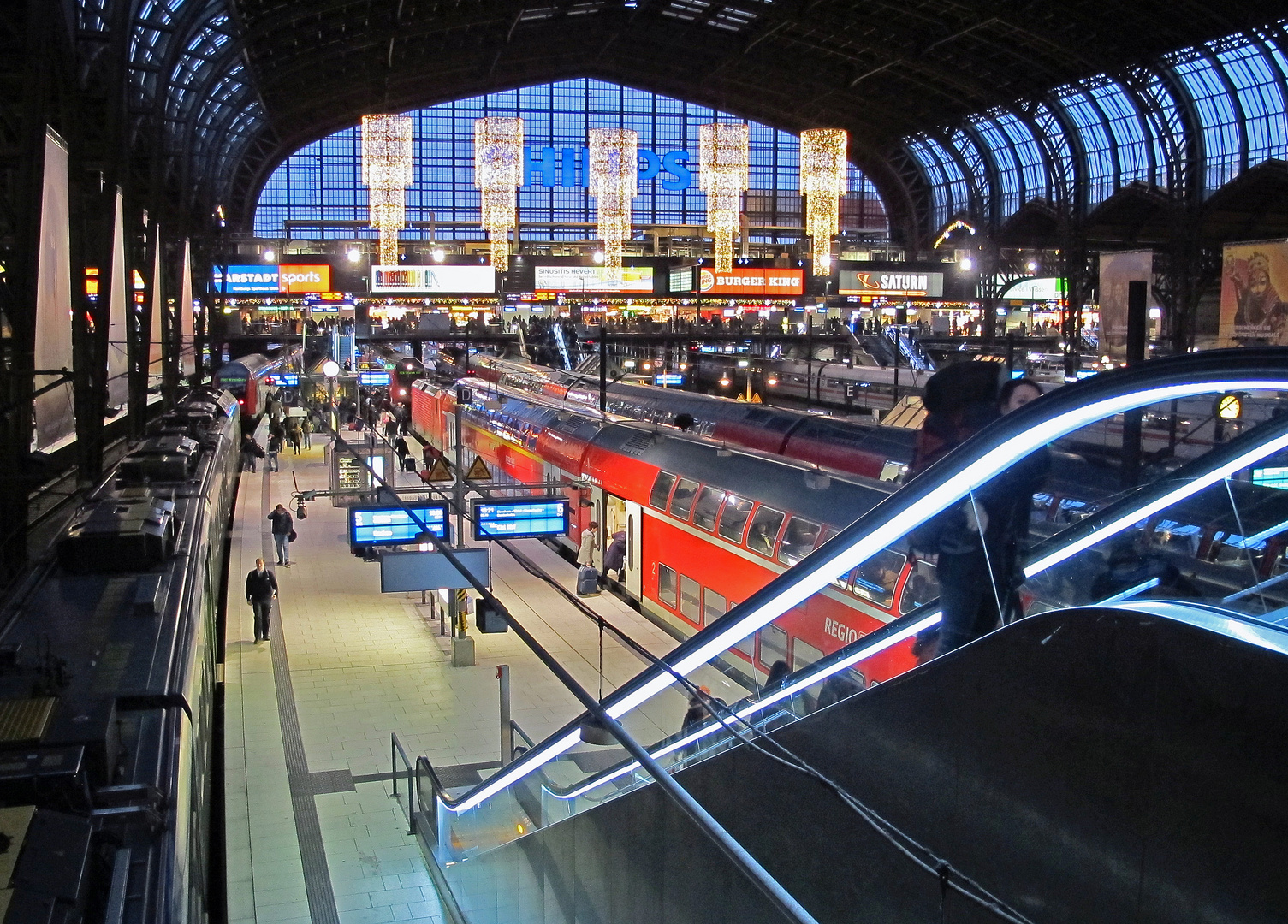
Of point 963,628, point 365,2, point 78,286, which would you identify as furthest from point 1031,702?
point 365,2

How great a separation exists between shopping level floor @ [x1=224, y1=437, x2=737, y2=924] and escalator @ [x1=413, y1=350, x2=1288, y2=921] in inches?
31.0

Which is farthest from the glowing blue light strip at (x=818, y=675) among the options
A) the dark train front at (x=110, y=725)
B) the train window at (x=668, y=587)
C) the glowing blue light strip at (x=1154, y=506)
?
the train window at (x=668, y=587)

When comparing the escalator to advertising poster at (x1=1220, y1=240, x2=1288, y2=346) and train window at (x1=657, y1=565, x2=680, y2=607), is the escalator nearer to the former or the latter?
train window at (x1=657, y1=565, x2=680, y2=607)

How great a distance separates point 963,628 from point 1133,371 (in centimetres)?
113

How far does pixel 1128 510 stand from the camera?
3361mm

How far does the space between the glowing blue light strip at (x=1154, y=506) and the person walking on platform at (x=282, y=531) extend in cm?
1959

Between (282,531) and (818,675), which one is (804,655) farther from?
(282,531)

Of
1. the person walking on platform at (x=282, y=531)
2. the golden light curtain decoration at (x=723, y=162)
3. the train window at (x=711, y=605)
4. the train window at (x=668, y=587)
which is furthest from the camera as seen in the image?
the golden light curtain decoration at (x=723, y=162)

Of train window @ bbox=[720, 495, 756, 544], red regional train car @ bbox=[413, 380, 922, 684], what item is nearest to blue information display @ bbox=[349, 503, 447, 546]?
red regional train car @ bbox=[413, 380, 922, 684]

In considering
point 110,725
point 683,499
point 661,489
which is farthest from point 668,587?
point 110,725

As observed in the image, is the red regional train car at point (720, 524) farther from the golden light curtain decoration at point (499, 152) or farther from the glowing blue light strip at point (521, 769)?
the golden light curtain decoration at point (499, 152)

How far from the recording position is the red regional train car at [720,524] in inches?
180

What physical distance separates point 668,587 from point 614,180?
26.7 meters

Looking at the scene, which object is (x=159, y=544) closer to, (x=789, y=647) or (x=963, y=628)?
(x=789, y=647)
